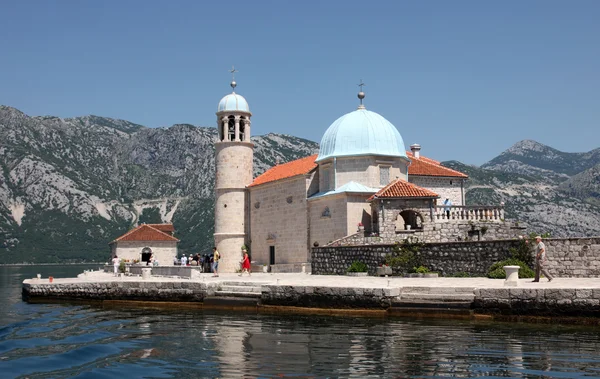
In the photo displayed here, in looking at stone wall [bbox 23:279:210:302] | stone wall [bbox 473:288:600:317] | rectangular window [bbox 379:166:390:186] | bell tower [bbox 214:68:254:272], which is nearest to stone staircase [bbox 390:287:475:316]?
stone wall [bbox 473:288:600:317]

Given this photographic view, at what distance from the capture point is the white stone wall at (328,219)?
113 feet

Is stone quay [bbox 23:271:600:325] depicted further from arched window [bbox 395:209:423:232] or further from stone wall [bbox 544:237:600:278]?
arched window [bbox 395:209:423:232]

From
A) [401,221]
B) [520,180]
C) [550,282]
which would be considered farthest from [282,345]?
[520,180]

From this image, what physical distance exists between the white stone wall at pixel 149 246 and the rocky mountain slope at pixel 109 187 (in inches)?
3220

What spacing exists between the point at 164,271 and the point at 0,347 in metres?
17.5

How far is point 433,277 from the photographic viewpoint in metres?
23.1

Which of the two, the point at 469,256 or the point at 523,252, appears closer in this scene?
the point at 523,252

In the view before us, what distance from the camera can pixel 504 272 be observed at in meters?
21.2

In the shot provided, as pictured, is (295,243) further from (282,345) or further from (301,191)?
(282,345)

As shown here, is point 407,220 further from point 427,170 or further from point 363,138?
point 427,170

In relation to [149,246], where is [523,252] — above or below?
below

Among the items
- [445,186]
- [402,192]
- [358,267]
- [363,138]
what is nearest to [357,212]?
[402,192]

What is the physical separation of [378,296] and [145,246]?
33.6 m

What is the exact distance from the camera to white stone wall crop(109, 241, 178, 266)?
1861 inches
